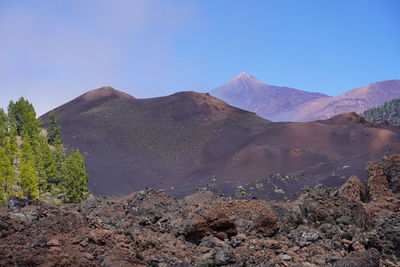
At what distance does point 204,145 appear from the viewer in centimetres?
7588

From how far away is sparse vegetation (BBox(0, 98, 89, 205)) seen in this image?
35.8 metres

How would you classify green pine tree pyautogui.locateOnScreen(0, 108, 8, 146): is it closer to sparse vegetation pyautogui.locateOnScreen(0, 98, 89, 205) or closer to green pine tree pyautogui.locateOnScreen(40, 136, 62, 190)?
sparse vegetation pyautogui.locateOnScreen(0, 98, 89, 205)

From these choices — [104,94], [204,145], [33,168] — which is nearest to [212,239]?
[33,168]

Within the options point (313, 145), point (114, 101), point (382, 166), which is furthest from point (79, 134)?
point (382, 166)

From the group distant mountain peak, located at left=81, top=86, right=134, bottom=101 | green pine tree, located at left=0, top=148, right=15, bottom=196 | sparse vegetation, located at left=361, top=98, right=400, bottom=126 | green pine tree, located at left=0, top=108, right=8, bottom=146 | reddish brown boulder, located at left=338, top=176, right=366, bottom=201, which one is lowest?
reddish brown boulder, located at left=338, top=176, right=366, bottom=201

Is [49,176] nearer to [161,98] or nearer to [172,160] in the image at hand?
[172,160]

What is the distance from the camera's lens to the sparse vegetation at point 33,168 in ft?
117

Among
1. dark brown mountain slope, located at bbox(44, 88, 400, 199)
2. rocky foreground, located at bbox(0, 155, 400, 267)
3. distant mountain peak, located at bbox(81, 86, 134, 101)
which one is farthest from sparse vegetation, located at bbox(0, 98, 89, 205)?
distant mountain peak, located at bbox(81, 86, 134, 101)

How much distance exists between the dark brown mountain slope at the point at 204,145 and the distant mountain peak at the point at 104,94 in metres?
6.23

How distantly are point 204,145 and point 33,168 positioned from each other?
41203 millimetres

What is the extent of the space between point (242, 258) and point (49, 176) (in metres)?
39.1

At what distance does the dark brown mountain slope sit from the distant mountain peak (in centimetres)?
623

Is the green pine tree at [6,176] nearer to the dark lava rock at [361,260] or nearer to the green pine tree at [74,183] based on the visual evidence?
the green pine tree at [74,183]

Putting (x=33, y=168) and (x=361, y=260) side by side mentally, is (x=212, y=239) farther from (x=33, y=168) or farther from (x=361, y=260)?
(x=33, y=168)
